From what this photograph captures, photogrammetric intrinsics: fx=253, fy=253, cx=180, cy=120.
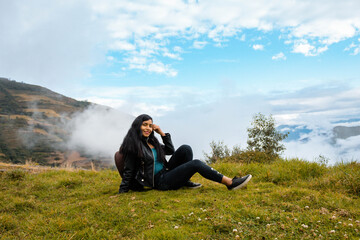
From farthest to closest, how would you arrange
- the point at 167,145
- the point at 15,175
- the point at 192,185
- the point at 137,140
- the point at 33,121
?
the point at 33,121
the point at 15,175
the point at 167,145
the point at 192,185
the point at 137,140

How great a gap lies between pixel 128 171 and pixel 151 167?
0.60m

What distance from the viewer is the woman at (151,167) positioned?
20.7ft

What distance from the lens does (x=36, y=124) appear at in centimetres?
12188

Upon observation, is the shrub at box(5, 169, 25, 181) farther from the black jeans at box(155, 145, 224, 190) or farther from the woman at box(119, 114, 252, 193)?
the black jeans at box(155, 145, 224, 190)

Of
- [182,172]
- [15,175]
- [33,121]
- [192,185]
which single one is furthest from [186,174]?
[33,121]

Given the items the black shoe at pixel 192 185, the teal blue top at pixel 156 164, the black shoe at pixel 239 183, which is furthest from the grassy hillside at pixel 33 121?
the black shoe at pixel 239 183

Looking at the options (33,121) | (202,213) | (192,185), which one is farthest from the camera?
(33,121)

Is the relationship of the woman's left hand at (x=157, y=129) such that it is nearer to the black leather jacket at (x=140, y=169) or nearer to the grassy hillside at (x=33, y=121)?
the black leather jacket at (x=140, y=169)

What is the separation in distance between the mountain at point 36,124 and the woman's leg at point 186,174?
80.4m

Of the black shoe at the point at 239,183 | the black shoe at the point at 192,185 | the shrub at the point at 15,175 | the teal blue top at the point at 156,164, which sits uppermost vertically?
the teal blue top at the point at 156,164

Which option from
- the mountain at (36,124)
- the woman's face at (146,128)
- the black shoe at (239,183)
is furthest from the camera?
the mountain at (36,124)

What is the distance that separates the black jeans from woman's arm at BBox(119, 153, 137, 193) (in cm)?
65

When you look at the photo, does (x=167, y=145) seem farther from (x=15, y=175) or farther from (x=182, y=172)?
(x=15, y=175)

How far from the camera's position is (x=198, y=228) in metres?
4.12
